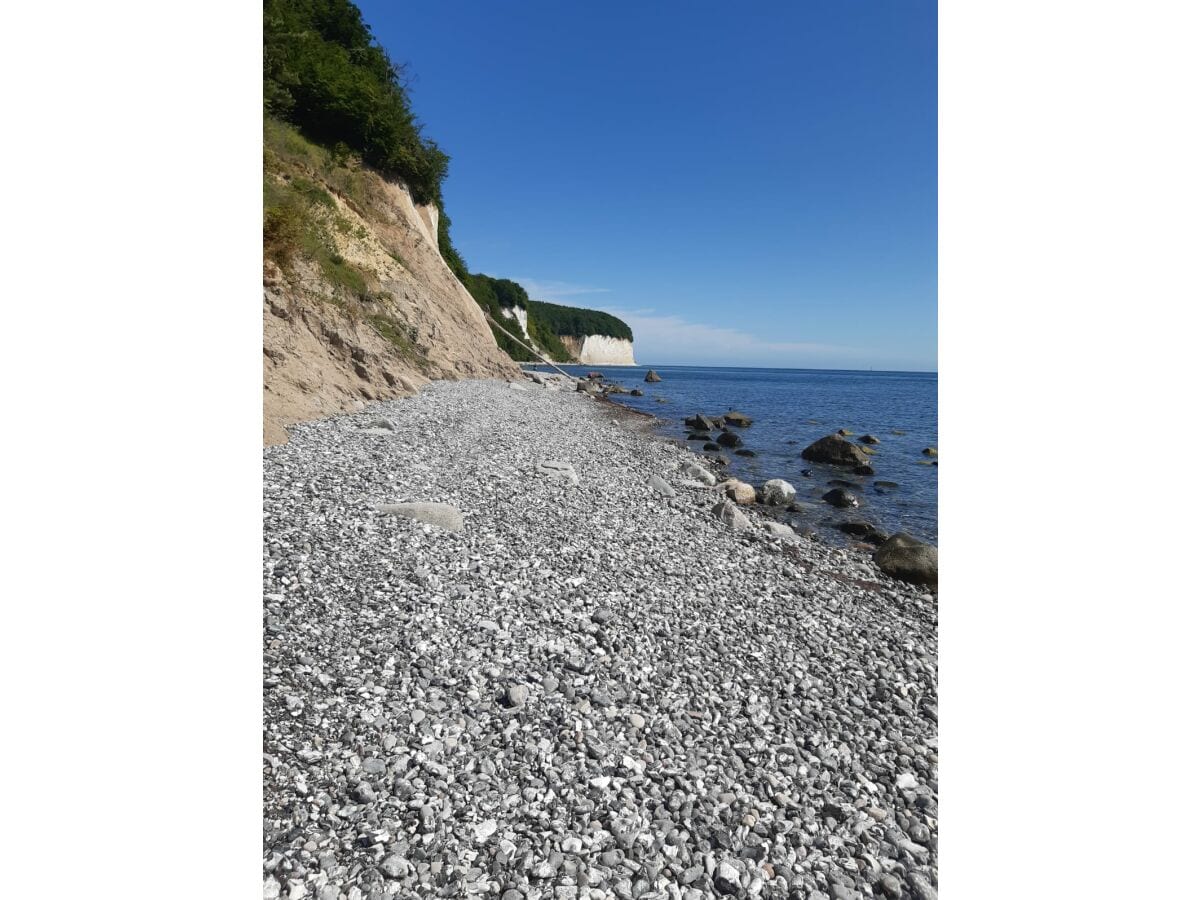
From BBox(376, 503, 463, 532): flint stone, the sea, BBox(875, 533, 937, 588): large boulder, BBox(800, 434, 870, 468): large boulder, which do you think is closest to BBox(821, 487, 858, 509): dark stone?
the sea

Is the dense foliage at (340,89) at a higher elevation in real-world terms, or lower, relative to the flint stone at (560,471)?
higher

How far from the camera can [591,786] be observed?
11.7 feet

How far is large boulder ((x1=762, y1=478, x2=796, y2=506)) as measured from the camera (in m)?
13.0

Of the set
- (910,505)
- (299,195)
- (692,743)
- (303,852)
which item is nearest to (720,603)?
(692,743)

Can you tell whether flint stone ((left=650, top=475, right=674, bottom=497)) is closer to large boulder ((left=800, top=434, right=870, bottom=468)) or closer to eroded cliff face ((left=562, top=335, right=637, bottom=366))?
large boulder ((left=800, top=434, right=870, bottom=468))

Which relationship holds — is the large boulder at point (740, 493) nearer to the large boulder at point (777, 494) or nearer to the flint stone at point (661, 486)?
the large boulder at point (777, 494)

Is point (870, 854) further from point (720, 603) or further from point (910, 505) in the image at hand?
point (910, 505)

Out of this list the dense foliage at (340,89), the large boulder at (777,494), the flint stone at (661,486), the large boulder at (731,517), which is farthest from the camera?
the dense foliage at (340,89)

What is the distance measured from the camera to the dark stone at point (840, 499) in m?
13.4

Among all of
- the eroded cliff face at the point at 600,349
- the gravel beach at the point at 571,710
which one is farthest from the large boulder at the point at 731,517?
the eroded cliff face at the point at 600,349

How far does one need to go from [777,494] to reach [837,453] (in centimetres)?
657

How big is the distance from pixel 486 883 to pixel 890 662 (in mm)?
4352

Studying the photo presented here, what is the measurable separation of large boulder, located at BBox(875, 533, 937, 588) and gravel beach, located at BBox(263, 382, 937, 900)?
0.33 m

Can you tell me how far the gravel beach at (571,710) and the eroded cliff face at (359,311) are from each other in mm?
5316
